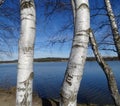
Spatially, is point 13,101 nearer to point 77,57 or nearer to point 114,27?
point 114,27

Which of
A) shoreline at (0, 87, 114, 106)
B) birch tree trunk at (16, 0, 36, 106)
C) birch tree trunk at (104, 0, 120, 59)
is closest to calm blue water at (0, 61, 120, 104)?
shoreline at (0, 87, 114, 106)

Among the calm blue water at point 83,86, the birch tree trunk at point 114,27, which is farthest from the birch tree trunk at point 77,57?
the calm blue water at point 83,86

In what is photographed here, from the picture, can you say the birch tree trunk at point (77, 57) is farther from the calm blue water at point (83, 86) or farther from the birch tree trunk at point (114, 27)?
the calm blue water at point (83, 86)

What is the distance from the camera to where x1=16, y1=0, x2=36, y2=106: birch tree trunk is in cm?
519

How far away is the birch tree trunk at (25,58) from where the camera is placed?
17.0 feet

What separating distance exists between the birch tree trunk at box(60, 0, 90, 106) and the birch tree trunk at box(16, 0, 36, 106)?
2.27 feet

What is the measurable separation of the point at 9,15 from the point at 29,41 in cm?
709

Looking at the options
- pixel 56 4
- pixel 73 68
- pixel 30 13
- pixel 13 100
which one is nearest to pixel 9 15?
pixel 56 4

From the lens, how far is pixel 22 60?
5.17m

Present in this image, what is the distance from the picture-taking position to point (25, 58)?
5.19m

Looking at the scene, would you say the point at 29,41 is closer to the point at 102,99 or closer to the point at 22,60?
the point at 22,60

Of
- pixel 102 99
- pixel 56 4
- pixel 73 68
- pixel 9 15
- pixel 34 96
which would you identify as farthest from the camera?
pixel 102 99

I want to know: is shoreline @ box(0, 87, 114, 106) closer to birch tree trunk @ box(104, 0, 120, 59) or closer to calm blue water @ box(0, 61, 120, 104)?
birch tree trunk @ box(104, 0, 120, 59)

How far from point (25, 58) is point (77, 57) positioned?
0.97 metres
